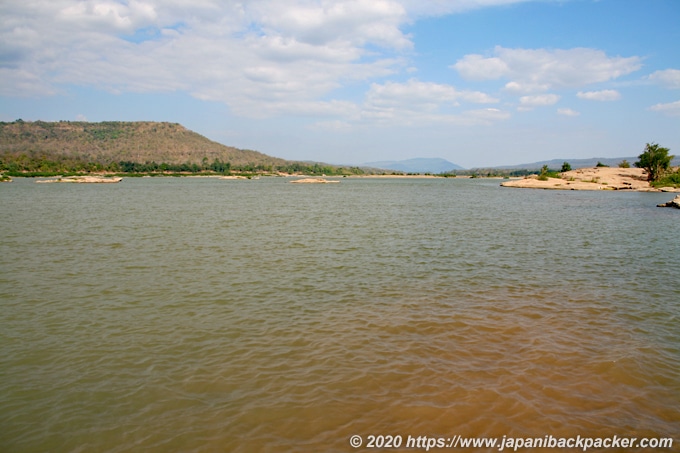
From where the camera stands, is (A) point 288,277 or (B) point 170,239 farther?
(B) point 170,239

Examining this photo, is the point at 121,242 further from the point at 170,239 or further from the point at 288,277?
the point at 288,277

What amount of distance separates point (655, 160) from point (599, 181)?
11318 mm

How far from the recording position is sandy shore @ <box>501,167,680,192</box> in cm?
8300

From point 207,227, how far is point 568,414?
79.8 feet

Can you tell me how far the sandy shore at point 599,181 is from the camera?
83.0 meters

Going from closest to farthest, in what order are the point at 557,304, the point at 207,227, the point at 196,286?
the point at 557,304, the point at 196,286, the point at 207,227

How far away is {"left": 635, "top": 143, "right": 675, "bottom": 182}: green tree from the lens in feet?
261

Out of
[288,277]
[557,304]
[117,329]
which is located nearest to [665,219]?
[557,304]

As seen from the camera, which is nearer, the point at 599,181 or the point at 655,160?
the point at 655,160

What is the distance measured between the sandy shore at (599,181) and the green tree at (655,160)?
258cm

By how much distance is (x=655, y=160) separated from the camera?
267 feet

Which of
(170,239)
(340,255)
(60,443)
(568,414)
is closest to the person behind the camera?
(60,443)

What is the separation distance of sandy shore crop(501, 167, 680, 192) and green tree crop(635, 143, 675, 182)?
8.46ft

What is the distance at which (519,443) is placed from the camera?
5.53 meters
